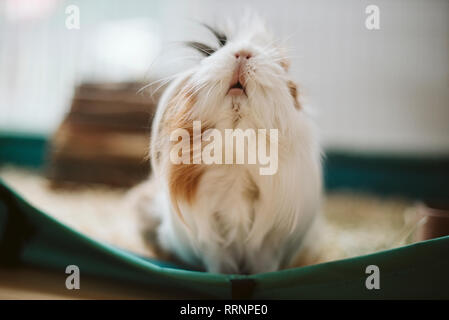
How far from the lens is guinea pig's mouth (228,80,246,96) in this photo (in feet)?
2.98

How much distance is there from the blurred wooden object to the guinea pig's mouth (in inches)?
59.4

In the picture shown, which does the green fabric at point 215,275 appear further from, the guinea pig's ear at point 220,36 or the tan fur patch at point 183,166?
the guinea pig's ear at point 220,36

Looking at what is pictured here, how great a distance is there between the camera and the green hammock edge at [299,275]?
0.86 m

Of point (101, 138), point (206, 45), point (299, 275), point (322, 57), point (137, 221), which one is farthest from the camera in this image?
point (322, 57)

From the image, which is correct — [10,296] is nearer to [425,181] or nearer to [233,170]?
[233,170]

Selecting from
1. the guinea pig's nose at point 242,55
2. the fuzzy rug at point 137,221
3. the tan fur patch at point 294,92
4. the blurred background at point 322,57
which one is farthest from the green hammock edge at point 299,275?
the blurred background at point 322,57

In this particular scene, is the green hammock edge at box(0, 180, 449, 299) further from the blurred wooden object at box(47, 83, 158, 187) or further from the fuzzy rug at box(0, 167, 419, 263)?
the blurred wooden object at box(47, 83, 158, 187)

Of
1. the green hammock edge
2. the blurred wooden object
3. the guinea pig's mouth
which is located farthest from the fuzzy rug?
the guinea pig's mouth

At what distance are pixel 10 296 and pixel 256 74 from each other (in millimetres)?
829

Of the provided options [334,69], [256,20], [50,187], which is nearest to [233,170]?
[256,20]

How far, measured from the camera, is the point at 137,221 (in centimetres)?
155

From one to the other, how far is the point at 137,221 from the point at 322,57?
179 cm

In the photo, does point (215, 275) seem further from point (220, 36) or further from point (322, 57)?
point (322, 57)

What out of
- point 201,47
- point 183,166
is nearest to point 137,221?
point 183,166
